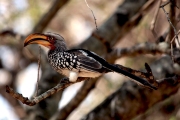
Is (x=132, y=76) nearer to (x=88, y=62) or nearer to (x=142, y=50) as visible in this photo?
(x=88, y=62)

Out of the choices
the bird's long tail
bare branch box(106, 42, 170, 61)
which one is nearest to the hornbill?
the bird's long tail

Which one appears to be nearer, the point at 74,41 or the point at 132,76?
the point at 132,76

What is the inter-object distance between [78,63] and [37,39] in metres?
0.33

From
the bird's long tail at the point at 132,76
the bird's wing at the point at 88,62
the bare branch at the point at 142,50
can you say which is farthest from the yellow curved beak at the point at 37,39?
the bare branch at the point at 142,50

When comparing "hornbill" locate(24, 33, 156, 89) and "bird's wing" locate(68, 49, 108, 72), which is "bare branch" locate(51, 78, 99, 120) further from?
"bird's wing" locate(68, 49, 108, 72)

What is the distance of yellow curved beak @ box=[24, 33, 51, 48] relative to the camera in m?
2.66

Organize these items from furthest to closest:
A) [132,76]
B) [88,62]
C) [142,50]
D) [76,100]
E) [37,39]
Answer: [76,100]
[142,50]
[37,39]
[88,62]
[132,76]

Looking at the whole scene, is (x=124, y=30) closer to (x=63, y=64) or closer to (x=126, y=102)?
(x=126, y=102)

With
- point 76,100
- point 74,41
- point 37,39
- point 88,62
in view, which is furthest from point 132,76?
point 74,41

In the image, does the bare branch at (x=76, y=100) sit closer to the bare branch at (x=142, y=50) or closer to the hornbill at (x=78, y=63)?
the bare branch at (x=142, y=50)

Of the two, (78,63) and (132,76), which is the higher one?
(78,63)

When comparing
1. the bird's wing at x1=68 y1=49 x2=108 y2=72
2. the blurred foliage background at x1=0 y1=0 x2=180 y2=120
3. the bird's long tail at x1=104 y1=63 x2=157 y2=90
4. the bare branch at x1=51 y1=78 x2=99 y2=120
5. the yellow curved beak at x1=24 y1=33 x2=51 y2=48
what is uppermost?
the blurred foliage background at x1=0 y1=0 x2=180 y2=120

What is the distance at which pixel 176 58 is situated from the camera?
137 inches

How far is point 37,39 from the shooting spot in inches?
112
